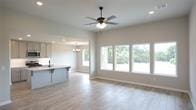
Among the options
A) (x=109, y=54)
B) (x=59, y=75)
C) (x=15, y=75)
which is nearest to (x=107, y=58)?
(x=109, y=54)

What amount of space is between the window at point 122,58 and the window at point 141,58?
1.32 feet

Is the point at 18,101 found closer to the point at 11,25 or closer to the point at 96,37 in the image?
the point at 11,25

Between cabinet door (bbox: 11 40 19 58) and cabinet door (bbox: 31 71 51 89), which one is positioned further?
cabinet door (bbox: 11 40 19 58)

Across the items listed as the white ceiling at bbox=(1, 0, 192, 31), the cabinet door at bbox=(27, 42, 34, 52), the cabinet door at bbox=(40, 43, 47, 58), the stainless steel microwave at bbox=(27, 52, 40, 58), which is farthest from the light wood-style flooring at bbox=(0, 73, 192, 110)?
the cabinet door at bbox=(40, 43, 47, 58)

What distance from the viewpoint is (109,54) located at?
751cm

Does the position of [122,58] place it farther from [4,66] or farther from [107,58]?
[4,66]

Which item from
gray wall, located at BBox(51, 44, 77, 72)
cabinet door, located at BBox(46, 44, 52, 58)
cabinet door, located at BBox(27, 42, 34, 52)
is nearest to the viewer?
cabinet door, located at BBox(27, 42, 34, 52)

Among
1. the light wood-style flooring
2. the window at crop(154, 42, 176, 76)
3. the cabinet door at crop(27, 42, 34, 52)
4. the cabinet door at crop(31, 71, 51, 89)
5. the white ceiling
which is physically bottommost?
the light wood-style flooring

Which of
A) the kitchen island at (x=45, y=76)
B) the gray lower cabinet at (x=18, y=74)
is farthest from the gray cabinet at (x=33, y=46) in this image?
the kitchen island at (x=45, y=76)

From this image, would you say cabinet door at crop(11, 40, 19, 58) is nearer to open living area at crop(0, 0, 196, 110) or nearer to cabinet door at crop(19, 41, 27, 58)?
open living area at crop(0, 0, 196, 110)

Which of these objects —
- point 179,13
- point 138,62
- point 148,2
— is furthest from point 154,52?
point 148,2

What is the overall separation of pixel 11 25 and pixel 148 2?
4449mm

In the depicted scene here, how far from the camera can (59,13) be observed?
14.2 ft

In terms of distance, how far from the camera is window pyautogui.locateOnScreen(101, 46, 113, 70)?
292 inches
